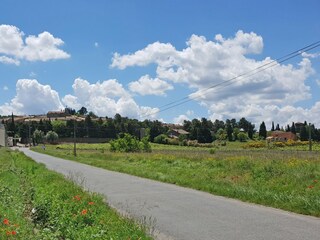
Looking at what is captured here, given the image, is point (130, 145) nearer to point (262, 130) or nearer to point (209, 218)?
point (209, 218)

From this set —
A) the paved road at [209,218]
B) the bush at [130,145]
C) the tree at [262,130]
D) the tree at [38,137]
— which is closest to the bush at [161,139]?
the tree at [38,137]

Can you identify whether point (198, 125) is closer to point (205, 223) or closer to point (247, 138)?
point (247, 138)

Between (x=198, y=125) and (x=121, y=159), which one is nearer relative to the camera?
(x=121, y=159)

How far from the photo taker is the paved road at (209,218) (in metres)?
8.21

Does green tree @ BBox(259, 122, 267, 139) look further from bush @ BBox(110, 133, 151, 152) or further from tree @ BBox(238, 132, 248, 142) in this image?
bush @ BBox(110, 133, 151, 152)

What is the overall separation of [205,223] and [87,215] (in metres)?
2.59

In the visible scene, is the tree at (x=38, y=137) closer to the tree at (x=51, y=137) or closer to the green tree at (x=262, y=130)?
the tree at (x=51, y=137)

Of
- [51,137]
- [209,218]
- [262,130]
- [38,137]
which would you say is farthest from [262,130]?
[209,218]

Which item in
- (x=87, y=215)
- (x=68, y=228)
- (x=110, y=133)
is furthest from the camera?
(x=110, y=133)

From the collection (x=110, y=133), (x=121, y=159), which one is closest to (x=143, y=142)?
(x=121, y=159)

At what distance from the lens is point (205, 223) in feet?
30.8

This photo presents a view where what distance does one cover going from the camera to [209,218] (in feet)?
32.7

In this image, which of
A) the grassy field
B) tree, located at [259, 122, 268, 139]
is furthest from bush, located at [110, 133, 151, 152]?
tree, located at [259, 122, 268, 139]

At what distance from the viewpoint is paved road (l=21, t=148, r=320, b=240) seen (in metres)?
8.21
